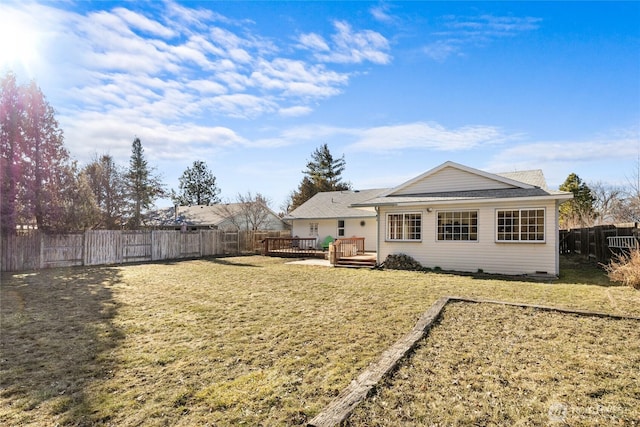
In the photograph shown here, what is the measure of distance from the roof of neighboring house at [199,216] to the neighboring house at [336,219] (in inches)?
357

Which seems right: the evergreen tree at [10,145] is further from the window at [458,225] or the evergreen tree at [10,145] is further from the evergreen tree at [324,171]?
the evergreen tree at [324,171]

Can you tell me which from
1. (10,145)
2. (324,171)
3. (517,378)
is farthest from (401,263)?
(324,171)

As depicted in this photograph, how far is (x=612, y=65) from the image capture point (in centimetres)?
1180

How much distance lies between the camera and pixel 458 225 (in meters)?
13.0

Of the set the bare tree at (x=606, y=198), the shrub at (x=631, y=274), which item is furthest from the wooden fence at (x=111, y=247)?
the bare tree at (x=606, y=198)

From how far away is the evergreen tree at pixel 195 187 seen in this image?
49.2m

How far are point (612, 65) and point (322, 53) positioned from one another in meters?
10.1

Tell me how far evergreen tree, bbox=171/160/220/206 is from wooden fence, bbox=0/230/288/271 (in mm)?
28571

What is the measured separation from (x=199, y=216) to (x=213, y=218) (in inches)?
90.7

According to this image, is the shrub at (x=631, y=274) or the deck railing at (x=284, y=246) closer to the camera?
the shrub at (x=631, y=274)

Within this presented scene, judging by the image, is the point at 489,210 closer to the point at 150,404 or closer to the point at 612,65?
the point at 612,65

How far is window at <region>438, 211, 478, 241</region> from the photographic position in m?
12.8

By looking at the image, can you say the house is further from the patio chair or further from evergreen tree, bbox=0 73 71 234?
evergreen tree, bbox=0 73 71 234

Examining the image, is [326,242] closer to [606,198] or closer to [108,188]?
[108,188]
